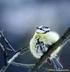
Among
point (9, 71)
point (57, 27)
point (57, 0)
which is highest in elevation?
point (57, 0)

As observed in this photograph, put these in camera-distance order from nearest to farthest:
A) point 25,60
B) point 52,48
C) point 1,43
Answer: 1. point 52,48
2. point 1,43
3. point 25,60

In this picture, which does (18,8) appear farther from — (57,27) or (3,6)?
(57,27)

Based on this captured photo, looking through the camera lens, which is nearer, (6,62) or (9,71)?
(6,62)

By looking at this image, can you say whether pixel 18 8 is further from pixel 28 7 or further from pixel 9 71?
pixel 9 71

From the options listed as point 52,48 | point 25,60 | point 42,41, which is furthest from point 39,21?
point 52,48

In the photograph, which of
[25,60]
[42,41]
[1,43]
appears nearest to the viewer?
[42,41]

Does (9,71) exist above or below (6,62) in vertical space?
below
